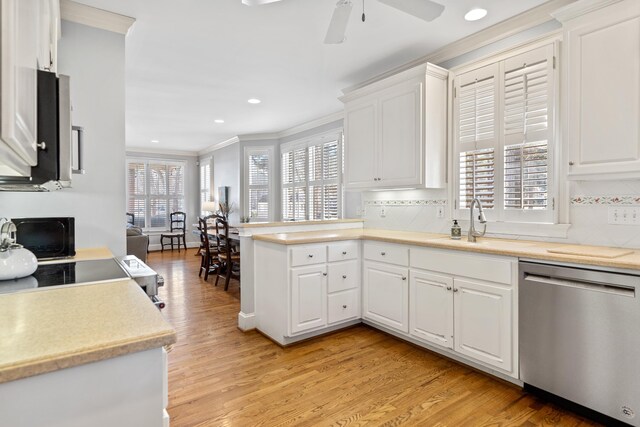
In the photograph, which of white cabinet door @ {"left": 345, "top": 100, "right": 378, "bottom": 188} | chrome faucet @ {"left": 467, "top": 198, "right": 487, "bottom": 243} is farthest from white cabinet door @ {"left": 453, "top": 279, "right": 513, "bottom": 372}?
white cabinet door @ {"left": 345, "top": 100, "right": 378, "bottom": 188}

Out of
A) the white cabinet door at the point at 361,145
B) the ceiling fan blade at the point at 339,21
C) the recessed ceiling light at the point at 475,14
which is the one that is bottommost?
the white cabinet door at the point at 361,145

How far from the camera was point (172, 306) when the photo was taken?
4066 mm

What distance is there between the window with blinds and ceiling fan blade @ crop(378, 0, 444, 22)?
764cm

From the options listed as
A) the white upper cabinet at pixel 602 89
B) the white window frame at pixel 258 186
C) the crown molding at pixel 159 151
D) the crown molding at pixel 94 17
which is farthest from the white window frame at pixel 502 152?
the crown molding at pixel 159 151

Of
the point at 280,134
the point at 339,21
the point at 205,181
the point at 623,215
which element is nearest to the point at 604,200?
the point at 623,215

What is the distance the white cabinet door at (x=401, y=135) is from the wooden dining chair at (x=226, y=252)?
2.41m

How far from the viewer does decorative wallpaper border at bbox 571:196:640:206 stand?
2.18m

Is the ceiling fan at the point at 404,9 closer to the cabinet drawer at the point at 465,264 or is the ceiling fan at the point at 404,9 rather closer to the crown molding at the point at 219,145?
the cabinet drawer at the point at 465,264

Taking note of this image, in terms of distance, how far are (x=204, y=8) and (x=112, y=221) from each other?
1712 mm

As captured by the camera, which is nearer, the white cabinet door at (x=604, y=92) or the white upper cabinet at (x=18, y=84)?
the white upper cabinet at (x=18, y=84)

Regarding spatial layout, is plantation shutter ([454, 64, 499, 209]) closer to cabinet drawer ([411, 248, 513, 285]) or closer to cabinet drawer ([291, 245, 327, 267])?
cabinet drawer ([411, 248, 513, 285])

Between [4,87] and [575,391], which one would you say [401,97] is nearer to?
[575,391]

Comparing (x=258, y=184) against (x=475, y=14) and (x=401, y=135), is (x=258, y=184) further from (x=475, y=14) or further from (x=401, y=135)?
(x=475, y=14)

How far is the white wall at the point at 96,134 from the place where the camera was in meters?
2.48
